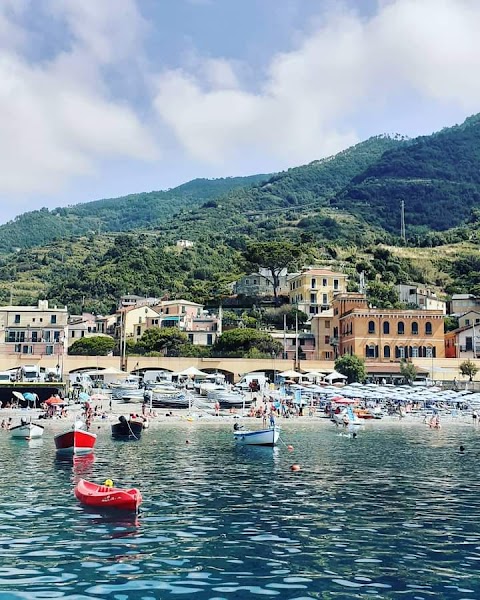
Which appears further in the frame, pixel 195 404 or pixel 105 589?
pixel 195 404

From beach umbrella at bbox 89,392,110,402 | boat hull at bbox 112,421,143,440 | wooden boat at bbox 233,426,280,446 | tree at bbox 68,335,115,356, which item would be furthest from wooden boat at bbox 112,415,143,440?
tree at bbox 68,335,115,356

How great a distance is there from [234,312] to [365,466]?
75936mm

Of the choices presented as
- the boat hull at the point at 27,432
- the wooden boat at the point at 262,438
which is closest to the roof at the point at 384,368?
the wooden boat at the point at 262,438

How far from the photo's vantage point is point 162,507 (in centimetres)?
2144

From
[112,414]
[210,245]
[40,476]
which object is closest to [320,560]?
[40,476]

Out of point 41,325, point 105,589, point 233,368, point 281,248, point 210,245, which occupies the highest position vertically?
point 210,245

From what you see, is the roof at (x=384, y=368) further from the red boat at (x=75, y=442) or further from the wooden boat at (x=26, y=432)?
the red boat at (x=75, y=442)

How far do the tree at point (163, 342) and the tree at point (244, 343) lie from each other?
177 inches

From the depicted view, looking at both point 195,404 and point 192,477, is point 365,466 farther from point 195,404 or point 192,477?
point 195,404

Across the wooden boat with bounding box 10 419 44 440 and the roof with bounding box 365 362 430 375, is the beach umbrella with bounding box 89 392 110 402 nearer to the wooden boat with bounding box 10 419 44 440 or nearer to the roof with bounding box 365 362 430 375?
the wooden boat with bounding box 10 419 44 440

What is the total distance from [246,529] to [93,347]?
224 ft

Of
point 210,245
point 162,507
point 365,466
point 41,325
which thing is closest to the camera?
point 162,507

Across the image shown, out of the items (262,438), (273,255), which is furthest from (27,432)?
(273,255)

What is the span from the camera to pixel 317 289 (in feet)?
348
